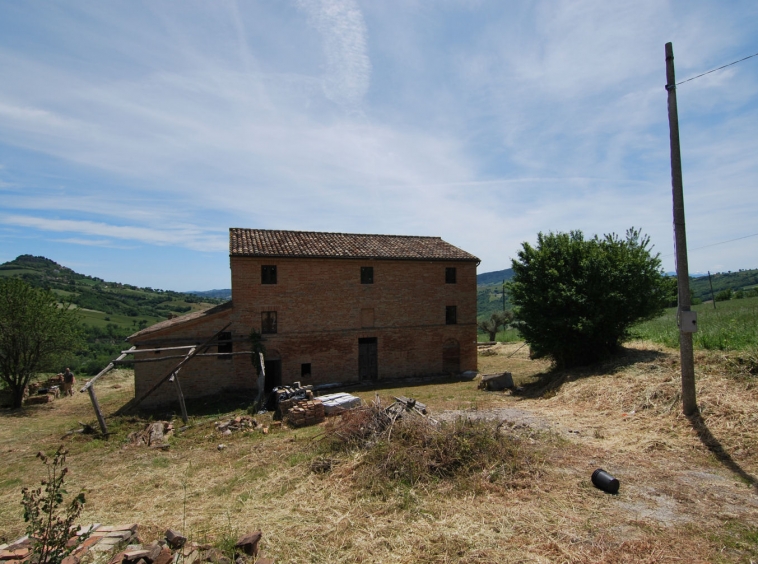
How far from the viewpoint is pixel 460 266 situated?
24.5 m

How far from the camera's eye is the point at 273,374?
68.0ft

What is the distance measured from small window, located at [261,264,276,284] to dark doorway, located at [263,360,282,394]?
13.2 ft

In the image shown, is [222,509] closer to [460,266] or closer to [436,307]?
[436,307]

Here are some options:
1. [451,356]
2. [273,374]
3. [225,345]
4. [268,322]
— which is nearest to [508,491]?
[268,322]

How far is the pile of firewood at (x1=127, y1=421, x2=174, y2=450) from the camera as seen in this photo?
12141 millimetres

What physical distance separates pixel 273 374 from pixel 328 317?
398 cm

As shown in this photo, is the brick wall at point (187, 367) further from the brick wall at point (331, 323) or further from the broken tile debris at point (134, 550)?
the broken tile debris at point (134, 550)

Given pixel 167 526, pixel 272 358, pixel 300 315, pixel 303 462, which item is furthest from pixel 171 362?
pixel 167 526

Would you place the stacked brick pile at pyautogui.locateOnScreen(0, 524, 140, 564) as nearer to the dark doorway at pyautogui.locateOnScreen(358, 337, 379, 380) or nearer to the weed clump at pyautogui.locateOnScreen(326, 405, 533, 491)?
the weed clump at pyautogui.locateOnScreen(326, 405, 533, 491)

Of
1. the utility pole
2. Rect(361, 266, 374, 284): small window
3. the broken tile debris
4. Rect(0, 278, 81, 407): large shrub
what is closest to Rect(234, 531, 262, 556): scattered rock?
the broken tile debris

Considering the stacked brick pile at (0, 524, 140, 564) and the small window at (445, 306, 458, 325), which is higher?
the small window at (445, 306, 458, 325)

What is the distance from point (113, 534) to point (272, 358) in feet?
47.7

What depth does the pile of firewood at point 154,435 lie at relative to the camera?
12.1m

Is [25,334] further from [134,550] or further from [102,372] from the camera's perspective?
[134,550]
